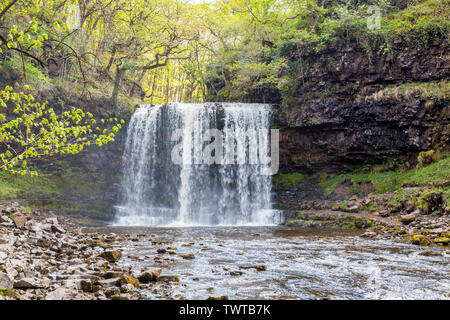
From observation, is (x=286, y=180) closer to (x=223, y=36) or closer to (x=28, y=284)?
(x=223, y=36)

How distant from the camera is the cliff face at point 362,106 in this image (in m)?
14.1

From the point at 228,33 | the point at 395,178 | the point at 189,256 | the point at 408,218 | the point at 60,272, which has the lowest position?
the point at 189,256

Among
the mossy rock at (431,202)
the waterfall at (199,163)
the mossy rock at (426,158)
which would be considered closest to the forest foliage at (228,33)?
the waterfall at (199,163)

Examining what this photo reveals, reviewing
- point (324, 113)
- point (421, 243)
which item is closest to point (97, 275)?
point (421, 243)

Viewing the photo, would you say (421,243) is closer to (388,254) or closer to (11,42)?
(388,254)

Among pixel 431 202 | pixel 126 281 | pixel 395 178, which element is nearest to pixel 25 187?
pixel 126 281

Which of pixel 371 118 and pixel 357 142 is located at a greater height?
pixel 371 118

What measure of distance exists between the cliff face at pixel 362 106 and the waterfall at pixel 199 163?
175cm

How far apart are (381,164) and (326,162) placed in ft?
8.40

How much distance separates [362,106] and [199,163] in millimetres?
8376

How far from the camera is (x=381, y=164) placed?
15.7 meters

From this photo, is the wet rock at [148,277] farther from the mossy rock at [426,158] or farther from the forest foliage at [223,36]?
the mossy rock at [426,158]

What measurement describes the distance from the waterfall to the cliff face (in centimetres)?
175

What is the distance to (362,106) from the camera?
50.1 feet
